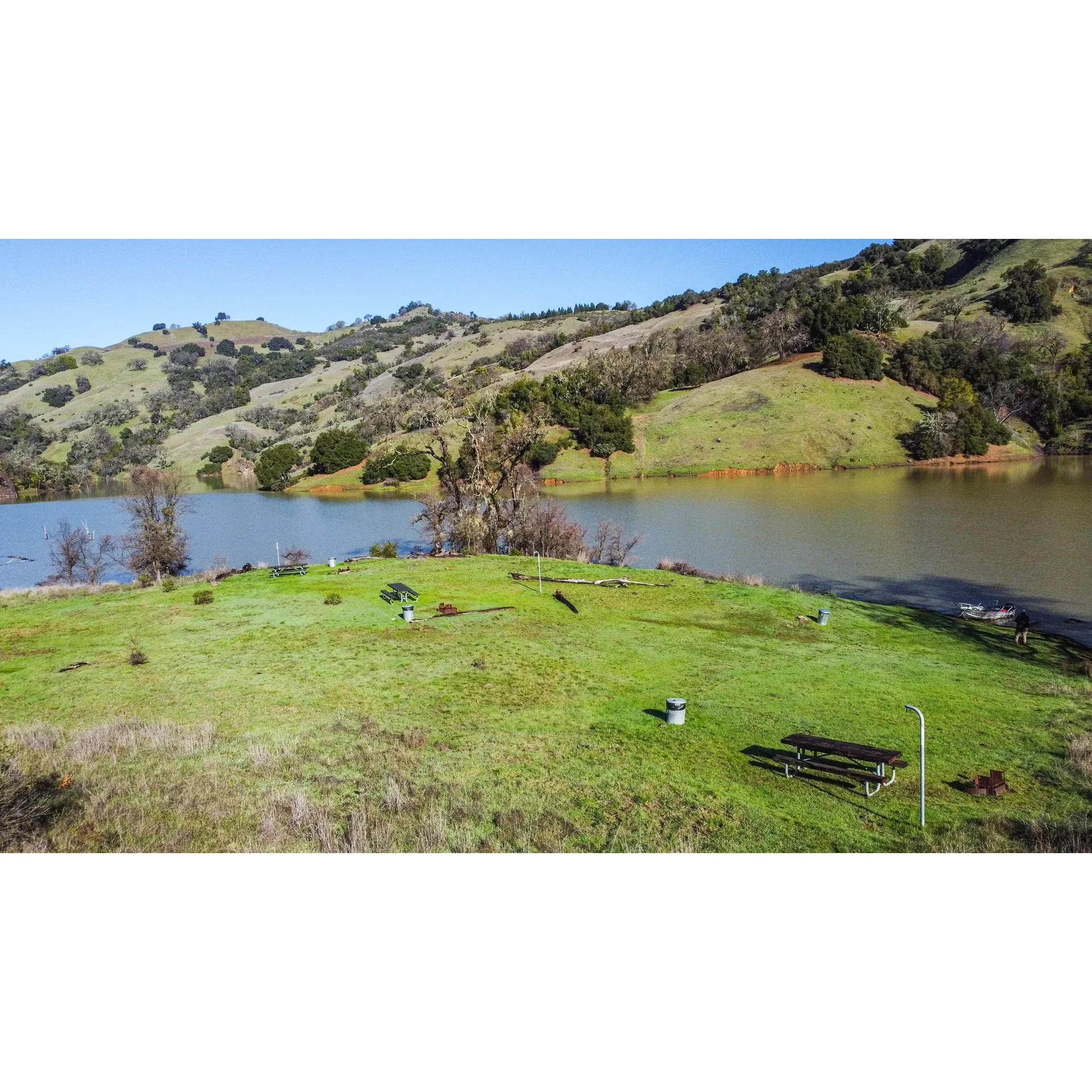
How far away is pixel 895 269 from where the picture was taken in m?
108

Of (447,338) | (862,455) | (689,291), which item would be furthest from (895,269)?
(447,338)

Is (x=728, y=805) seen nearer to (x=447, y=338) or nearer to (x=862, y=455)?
(x=862, y=455)

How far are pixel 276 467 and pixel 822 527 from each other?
5591cm

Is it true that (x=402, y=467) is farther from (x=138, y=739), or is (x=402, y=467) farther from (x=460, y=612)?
(x=138, y=739)

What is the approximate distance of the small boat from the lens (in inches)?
829

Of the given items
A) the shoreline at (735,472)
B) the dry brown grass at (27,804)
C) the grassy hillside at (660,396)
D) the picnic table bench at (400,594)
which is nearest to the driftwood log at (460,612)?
the picnic table bench at (400,594)

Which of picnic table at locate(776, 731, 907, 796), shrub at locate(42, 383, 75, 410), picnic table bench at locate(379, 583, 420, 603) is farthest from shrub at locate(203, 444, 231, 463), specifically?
picnic table at locate(776, 731, 907, 796)

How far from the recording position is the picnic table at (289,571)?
24.4 metres

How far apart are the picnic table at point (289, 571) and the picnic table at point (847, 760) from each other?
702 inches

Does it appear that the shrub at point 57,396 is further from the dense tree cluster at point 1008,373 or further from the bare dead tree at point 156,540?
the dense tree cluster at point 1008,373

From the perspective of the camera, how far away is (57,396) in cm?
12175

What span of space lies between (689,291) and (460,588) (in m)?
128

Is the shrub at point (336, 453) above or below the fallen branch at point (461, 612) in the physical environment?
above

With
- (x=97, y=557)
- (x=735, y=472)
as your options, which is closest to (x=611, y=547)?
(x=97, y=557)
